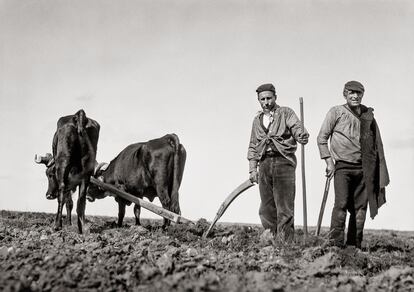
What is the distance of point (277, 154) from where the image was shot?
25.9 ft

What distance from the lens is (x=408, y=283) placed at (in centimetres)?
497

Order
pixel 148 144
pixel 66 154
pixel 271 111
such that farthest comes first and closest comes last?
pixel 148 144
pixel 66 154
pixel 271 111

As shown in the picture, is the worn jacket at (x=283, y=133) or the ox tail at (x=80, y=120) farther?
the ox tail at (x=80, y=120)

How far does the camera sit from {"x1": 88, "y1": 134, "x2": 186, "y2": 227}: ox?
12242 millimetres

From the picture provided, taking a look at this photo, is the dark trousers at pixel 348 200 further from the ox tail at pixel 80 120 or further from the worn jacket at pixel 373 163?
the ox tail at pixel 80 120

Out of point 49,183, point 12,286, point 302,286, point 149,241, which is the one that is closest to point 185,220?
point 149,241

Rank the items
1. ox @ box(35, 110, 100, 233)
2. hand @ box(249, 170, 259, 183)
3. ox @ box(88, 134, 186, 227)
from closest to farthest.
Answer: hand @ box(249, 170, 259, 183), ox @ box(35, 110, 100, 233), ox @ box(88, 134, 186, 227)

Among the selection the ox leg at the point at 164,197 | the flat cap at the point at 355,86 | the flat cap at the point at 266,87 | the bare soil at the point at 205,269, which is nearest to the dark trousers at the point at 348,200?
the bare soil at the point at 205,269

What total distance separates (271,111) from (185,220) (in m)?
3.51

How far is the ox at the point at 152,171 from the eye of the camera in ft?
40.2

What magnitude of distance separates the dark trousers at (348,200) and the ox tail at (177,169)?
4.70m

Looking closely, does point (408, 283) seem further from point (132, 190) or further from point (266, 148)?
point (132, 190)

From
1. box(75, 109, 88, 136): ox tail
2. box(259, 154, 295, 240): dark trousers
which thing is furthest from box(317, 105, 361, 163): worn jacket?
box(75, 109, 88, 136): ox tail

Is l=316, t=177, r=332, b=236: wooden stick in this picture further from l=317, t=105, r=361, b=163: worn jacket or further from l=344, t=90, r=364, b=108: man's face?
l=344, t=90, r=364, b=108: man's face
